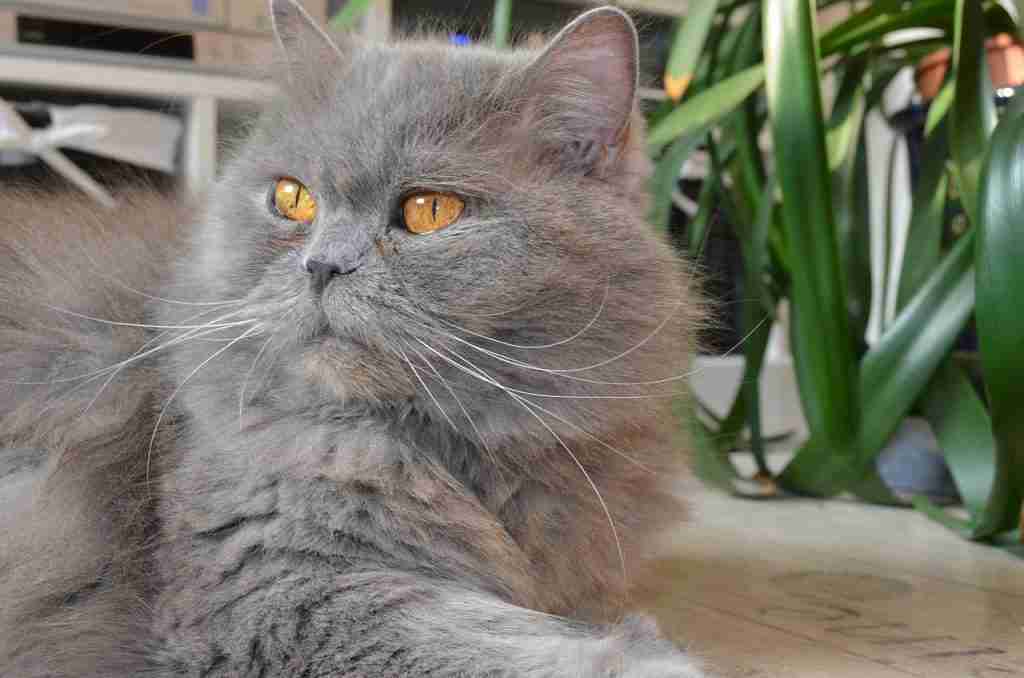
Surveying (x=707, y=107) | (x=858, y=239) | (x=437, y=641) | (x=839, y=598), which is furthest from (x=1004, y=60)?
(x=437, y=641)

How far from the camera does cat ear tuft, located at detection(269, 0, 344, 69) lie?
1078 millimetres

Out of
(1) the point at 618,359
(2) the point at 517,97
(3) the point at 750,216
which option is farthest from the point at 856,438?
(2) the point at 517,97

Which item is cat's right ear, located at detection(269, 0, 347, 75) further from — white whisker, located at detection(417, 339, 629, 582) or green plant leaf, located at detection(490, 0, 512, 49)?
green plant leaf, located at detection(490, 0, 512, 49)

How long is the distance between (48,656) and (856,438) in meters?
1.29

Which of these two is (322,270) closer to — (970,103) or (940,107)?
(970,103)

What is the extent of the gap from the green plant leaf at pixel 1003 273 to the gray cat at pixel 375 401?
0.50 m

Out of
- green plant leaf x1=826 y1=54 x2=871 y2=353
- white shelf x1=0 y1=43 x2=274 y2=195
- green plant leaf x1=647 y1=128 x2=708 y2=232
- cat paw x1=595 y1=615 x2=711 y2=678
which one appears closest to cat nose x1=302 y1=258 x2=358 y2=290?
cat paw x1=595 y1=615 x2=711 y2=678

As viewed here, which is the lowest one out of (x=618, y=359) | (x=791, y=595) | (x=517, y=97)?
(x=791, y=595)

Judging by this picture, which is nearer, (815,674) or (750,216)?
(815,674)

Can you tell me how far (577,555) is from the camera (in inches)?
39.3

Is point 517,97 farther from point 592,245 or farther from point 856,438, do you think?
point 856,438

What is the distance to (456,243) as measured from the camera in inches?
36.1

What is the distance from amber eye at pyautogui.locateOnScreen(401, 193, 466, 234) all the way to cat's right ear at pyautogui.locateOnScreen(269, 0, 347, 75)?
24 centimetres

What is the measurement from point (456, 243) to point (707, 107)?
977 mm
